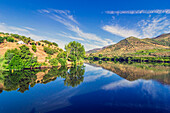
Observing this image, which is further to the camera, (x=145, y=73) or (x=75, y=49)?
(x=75, y=49)

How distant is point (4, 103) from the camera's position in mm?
12617

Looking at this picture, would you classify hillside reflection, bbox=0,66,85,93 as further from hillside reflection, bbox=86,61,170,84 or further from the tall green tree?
the tall green tree

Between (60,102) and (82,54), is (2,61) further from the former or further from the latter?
(82,54)

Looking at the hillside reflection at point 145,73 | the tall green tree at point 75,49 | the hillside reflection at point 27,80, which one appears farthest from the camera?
the tall green tree at point 75,49

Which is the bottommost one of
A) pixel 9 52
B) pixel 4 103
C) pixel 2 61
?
pixel 4 103

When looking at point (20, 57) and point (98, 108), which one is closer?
point (98, 108)

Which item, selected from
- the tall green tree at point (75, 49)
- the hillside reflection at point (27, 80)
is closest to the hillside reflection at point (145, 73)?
the hillside reflection at point (27, 80)

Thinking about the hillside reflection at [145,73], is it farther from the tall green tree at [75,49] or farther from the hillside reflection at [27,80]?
the tall green tree at [75,49]

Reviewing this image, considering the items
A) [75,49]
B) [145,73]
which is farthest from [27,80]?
[75,49]

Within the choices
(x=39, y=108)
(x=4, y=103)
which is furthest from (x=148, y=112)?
(x=4, y=103)

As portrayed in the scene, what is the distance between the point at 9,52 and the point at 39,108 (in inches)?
1635

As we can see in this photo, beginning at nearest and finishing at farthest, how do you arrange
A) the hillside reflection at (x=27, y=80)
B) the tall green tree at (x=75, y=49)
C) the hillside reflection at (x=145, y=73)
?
the hillside reflection at (x=27, y=80)
the hillside reflection at (x=145, y=73)
the tall green tree at (x=75, y=49)

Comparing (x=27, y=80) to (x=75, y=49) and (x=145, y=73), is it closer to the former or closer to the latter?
(x=145, y=73)

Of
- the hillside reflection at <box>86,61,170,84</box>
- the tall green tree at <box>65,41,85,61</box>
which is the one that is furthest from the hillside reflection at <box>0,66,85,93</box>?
the tall green tree at <box>65,41,85,61</box>
